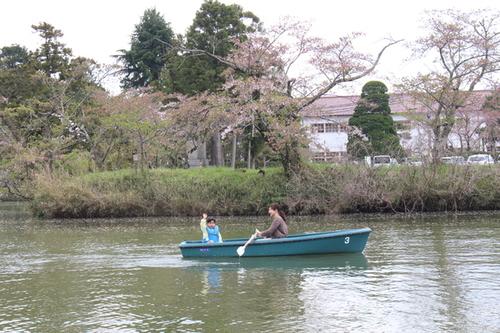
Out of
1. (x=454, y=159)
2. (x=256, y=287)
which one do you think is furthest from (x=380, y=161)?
(x=256, y=287)

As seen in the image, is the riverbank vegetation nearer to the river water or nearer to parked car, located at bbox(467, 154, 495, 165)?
parked car, located at bbox(467, 154, 495, 165)

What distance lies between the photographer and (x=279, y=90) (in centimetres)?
3297

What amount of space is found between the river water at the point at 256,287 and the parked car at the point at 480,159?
34.4 ft

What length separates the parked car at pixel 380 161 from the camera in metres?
33.1

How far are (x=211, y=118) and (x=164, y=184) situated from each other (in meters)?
4.67

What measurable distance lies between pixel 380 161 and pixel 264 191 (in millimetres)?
6721

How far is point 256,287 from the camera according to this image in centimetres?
1362

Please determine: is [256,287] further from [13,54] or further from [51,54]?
[13,54]

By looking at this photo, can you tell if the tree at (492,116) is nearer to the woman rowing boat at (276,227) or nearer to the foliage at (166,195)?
the foliage at (166,195)

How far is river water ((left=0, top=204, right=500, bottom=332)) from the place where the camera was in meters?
10.5

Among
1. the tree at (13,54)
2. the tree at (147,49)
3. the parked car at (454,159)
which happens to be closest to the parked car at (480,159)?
the parked car at (454,159)

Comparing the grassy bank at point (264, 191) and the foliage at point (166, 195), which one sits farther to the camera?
the foliage at point (166, 195)

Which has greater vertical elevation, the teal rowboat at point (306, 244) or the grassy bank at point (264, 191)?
→ the grassy bank at point (264, 191)

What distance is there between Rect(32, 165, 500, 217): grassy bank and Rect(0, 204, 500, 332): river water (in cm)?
835
